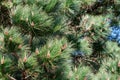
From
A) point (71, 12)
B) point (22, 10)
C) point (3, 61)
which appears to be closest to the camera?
point (3, 61)

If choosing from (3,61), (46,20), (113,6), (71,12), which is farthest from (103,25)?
(3,61)

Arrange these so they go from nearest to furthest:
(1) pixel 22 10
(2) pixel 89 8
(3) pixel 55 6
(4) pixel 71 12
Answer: (1) pixel 22 10 < (3) pixel 55 6 < (4) pixel 71 12 < (2) pixel 89 8

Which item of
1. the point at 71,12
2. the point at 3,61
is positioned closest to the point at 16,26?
the point at 3,61

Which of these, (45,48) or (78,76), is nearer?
(45,48)

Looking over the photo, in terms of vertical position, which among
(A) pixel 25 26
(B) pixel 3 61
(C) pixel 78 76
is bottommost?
(C) pixel 78 76

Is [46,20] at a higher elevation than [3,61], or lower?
higher

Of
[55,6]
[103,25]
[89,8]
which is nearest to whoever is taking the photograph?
[55,6]

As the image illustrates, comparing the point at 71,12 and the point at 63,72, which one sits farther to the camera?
the point at 71,12

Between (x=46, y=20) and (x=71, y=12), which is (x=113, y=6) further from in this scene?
(x=46, y=20)

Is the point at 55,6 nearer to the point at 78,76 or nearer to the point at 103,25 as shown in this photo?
the point at 78,76
